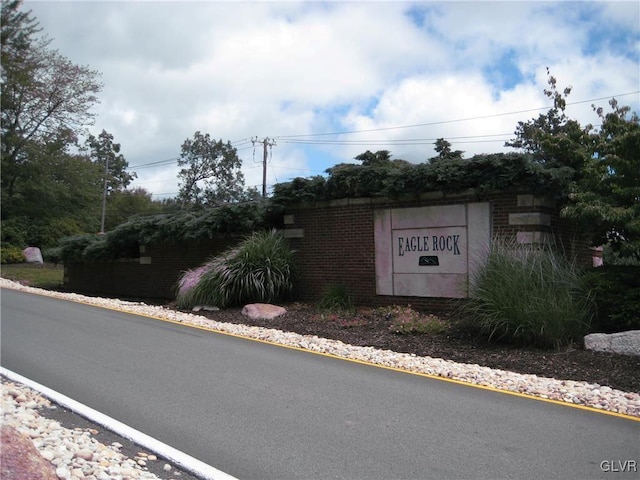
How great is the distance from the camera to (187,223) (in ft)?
51.2

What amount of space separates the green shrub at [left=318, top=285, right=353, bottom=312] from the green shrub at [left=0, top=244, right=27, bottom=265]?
28.8 metres

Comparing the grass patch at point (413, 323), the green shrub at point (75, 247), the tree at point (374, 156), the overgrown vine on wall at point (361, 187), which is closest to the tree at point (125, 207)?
the green shrub at point (75, 247)

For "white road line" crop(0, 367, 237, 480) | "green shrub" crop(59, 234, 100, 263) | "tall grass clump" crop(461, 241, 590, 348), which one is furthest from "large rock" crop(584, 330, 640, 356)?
"green shrub" crop(59, 234, 100, 263)

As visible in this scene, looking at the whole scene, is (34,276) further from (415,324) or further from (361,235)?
(415,324)

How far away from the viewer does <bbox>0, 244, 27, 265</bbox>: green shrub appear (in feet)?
109

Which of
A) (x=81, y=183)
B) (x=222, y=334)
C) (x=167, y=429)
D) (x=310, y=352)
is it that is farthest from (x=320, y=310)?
(x=81, y=183)

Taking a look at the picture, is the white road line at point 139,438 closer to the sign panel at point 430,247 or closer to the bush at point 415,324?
the bush at point 415,324

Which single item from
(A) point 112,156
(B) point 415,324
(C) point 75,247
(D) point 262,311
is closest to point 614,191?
(B) point 415,324

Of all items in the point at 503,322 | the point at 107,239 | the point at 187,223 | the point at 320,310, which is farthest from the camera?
the point at 107,239

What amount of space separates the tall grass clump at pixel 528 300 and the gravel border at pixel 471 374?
4.13 feet

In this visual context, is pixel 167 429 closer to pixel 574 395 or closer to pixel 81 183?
pixel 574 395

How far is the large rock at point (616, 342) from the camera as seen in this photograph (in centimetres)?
705

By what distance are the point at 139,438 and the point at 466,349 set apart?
17.3 ft

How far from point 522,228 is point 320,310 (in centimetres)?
470
